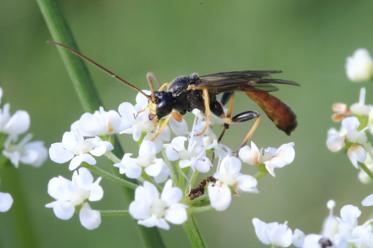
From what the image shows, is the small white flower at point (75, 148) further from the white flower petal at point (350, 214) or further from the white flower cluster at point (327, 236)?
the white flower petal at point (350, 214)

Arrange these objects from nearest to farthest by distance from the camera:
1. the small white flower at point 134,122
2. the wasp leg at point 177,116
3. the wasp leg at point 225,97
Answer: the small white flower at point 134,122 < the wasp leg at point 177,116 < the wasp leg at point 225,97

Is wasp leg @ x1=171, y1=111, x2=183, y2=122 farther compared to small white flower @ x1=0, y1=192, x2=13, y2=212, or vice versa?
wasp leg @ x1=171, y1=111, x2=183, y2=122

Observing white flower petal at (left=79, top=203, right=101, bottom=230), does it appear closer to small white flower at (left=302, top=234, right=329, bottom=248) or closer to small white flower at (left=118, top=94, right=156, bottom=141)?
small white flower at (left=118, top=94, right=156, bottom=141)

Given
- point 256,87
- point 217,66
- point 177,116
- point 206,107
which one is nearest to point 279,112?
point 256,87

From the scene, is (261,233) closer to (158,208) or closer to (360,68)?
(158,208)

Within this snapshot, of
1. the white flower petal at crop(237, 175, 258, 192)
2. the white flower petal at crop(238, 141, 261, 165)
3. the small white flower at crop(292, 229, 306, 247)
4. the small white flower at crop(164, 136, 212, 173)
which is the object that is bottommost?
the small white flower at crop(292, 229, 306, 247)

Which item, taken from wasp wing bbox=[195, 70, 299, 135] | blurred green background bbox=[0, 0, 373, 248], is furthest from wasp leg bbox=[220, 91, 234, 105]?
blurred green background bbox=[0, 0, 373, 248]

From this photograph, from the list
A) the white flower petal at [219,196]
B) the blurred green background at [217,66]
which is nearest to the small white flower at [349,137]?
the white flower petal at [219,196]

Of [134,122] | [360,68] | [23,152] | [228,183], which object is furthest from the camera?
[360,68]
